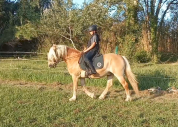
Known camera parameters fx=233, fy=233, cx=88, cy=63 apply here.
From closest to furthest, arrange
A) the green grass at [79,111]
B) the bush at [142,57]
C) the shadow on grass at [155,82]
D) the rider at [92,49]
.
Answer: the green grass at [79,111], the rider at [92,49], the shadow on grass at [155,82], the bush at [142,57]

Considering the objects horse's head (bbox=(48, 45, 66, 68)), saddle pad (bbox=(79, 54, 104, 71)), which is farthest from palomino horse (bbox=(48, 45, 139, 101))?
saddle pad (bbox=(79, 54, 104, 71))

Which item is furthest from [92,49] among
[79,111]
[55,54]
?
[79,111]

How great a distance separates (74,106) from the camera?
5.98 meters

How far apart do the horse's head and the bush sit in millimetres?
9659

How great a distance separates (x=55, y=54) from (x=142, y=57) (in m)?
10.4

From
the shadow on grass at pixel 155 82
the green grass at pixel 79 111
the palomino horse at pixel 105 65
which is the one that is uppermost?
the palomino horse at pixel 105 65

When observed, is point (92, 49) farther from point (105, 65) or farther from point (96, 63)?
point (105, 65)

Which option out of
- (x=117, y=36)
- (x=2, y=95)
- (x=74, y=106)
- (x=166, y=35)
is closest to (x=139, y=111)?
(x=74, y=106)

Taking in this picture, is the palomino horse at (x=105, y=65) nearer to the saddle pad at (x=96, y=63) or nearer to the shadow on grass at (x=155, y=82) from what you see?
the saddle pad at (x=96, y=63)

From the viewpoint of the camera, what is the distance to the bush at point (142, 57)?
1587 centimetres

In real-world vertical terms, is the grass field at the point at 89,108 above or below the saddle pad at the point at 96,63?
below

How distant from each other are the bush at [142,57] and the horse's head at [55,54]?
9.66 metres

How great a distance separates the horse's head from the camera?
677cm

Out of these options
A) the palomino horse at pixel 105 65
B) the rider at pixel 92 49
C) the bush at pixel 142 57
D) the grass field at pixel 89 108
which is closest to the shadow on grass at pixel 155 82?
the grass field at pixel 89 108
